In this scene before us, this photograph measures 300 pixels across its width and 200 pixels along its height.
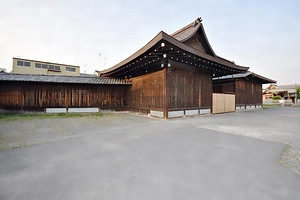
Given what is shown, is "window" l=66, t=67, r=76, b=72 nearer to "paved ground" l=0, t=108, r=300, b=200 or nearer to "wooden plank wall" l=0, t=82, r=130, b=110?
"wooden plank wall" l=0, t=82, r=130, b=110

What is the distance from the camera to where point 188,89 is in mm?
8367

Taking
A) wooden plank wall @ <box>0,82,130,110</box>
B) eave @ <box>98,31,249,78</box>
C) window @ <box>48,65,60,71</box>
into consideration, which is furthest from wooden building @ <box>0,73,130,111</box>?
window @ <box>48,65,60,71</box>

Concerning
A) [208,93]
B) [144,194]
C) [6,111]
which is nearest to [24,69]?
[6,111]

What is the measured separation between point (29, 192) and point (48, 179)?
27 centimetres

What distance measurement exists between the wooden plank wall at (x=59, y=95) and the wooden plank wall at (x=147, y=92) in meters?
1.08

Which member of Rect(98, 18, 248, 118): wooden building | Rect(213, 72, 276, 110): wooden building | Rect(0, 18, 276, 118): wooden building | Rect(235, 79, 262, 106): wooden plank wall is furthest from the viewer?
Rect(235, 79, 262, 106): wooden plank wall

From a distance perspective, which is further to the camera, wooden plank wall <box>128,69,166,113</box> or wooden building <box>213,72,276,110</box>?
wooden building <box>213,72,276,110</box>

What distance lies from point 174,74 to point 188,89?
152 centimetres

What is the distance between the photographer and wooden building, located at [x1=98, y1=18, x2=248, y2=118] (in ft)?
21.7

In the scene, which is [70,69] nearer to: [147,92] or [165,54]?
[147,92]

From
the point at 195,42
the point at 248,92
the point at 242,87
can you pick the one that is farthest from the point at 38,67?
the point at 248,92

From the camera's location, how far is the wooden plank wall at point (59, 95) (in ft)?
29.0

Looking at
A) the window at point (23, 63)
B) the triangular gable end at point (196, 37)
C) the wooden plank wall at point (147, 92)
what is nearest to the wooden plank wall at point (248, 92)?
the triangular gable end at point (196, 37)

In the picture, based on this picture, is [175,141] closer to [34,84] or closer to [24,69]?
[34,84]
